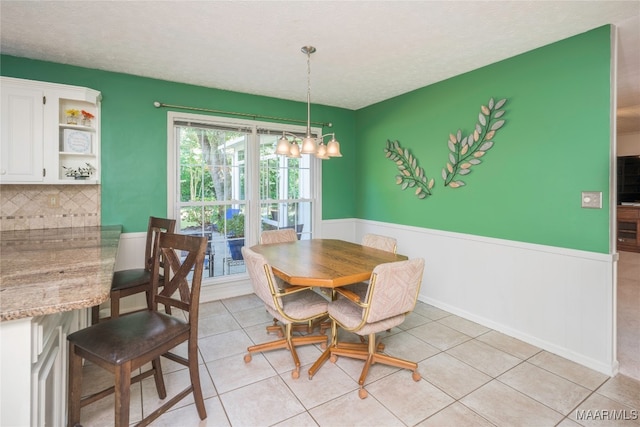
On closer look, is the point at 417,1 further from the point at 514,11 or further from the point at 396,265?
the point at 396,265

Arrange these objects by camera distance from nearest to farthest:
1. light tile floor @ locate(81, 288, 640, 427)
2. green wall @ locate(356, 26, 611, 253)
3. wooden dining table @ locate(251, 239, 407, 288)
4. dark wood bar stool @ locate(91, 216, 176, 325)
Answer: light tile floor @ locate(81, 288, 640, 427)
wooden dining table @ locate(251, 239, 407, 288)
dark wood bar stool @ locate(91, 216, 176, 325)
green wall @ locate(356, 26, 611, 253)

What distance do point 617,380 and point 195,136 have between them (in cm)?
442

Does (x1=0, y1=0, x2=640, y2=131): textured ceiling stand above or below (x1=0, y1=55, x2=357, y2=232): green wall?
above

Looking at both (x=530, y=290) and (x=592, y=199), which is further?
(x=530, y=290)

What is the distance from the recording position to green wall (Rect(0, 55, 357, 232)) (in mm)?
3029

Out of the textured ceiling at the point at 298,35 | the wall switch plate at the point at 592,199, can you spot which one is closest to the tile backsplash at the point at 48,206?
the textured ceiling at the point at 298,35

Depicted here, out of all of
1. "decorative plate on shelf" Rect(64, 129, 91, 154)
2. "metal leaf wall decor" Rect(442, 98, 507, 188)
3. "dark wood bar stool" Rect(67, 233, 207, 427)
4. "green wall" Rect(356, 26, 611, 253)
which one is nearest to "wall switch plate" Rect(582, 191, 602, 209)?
"green wall" Rect(356, 26, 611, 253)

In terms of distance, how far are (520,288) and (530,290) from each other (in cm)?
8

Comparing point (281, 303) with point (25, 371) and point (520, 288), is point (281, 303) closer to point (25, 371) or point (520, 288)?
point (25, 371)

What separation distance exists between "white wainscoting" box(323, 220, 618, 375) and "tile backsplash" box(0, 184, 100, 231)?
3596 millimetres

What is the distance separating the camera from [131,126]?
3.29 meters

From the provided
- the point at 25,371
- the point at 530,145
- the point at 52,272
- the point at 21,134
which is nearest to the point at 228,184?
the point at 21,134

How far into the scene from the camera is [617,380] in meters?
2.20

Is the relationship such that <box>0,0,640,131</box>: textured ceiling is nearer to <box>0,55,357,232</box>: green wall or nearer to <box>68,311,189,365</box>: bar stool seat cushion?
<box>0,55,357,232</box>: green wall
